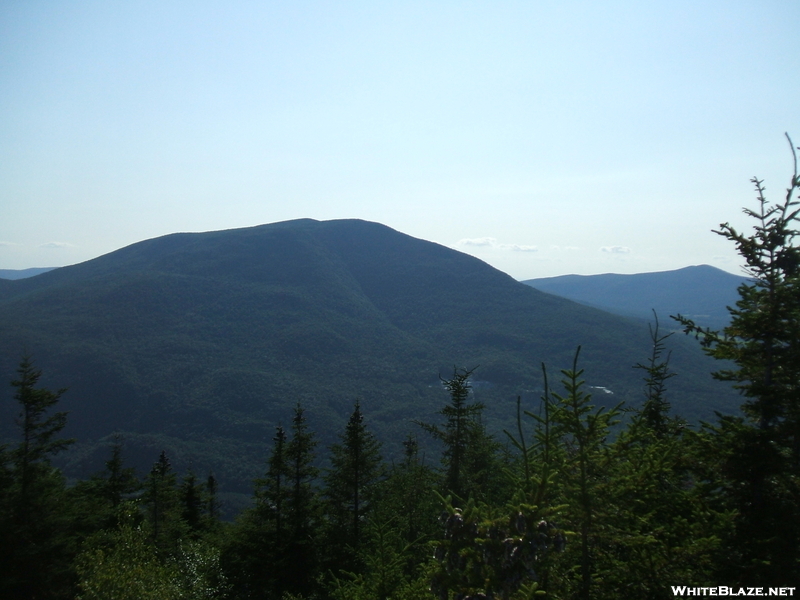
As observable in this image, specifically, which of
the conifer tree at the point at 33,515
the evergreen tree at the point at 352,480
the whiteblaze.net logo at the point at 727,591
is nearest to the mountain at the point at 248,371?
the evergreen tree at the point at 352,480

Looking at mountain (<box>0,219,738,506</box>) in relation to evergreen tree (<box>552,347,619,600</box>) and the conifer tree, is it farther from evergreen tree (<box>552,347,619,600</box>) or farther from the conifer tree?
evergreen tree (<box>552,347,619,600</box>)

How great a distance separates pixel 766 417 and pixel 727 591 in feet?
9.92

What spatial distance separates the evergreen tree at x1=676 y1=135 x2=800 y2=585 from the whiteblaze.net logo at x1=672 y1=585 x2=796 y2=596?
0.22 metres

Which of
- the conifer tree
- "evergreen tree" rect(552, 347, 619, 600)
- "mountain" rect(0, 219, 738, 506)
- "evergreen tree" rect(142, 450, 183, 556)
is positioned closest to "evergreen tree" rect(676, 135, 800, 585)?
→ "evergreen tree" rect(552, 347, 619, 600)

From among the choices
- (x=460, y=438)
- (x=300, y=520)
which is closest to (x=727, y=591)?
(x=460, y=438)

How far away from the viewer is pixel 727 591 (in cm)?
723

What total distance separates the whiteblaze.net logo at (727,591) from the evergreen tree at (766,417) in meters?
0.22

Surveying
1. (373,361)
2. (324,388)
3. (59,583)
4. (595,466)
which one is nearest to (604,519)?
(595,466)

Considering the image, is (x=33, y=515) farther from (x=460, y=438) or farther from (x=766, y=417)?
(x=766, y=417)

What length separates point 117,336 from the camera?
567ft

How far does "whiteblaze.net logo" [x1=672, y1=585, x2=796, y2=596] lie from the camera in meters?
6.90

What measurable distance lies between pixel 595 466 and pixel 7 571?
20.4 m

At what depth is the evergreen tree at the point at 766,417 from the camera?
24.8ft

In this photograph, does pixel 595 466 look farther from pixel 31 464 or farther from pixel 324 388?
pixel 324 388
